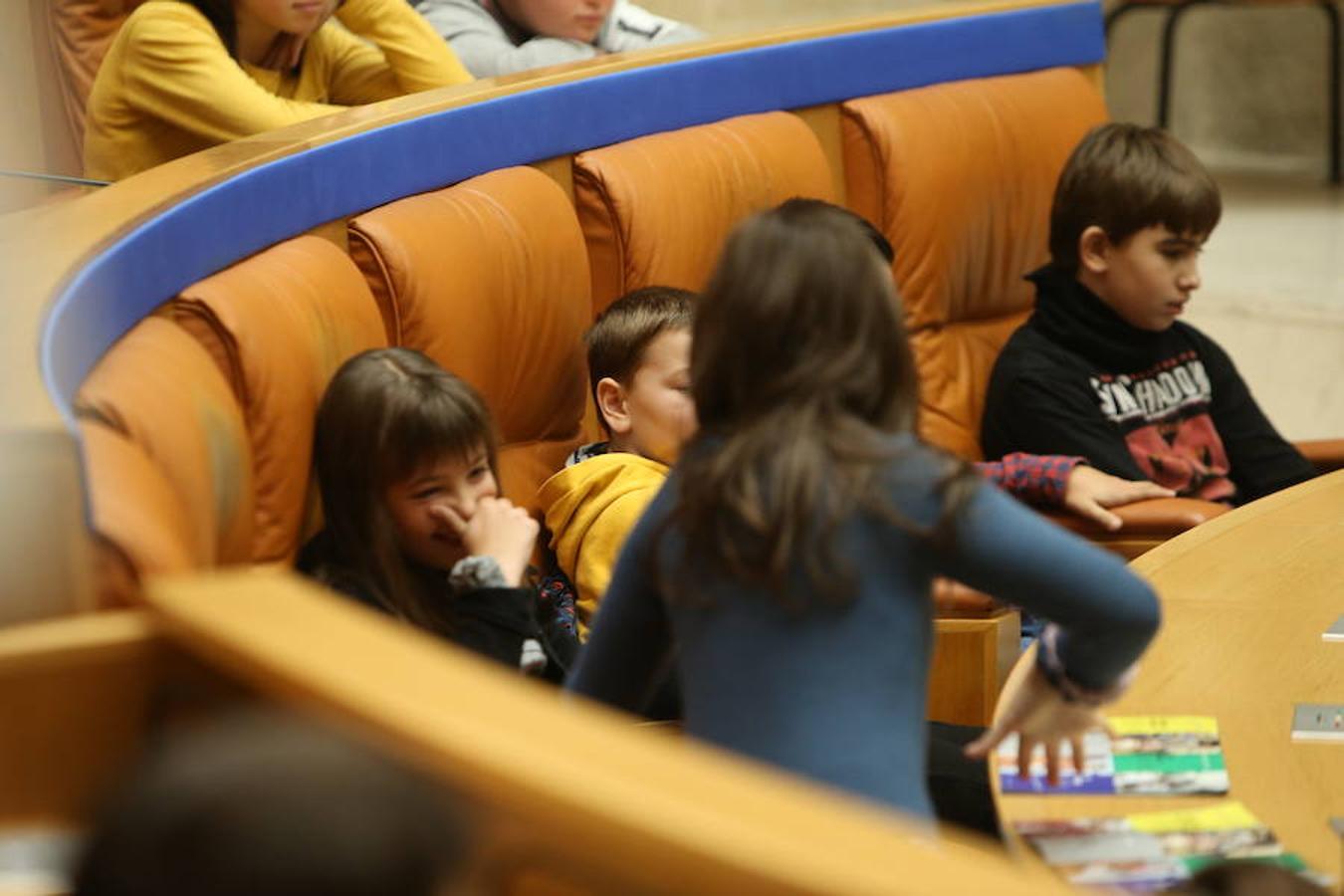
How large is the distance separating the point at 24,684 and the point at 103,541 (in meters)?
0.30

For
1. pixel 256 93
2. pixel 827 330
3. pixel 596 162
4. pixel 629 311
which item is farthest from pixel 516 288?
pixel 827 330

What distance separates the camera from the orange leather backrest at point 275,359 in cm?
219

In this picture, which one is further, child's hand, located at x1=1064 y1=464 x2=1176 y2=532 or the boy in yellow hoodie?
child's hand, located at x1=1064 y1=464 x2=1176 y2=532

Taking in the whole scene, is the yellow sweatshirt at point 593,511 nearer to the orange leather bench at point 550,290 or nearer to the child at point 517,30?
the orange leather bench at point 550,290

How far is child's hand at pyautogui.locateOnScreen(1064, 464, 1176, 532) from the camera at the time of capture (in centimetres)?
310

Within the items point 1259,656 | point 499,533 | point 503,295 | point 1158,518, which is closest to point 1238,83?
point 1158,518

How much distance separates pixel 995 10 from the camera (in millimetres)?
4266

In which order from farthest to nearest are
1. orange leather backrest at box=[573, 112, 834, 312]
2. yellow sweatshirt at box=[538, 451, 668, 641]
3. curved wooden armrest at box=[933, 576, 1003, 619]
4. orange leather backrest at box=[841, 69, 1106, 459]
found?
orange leather backrest at box=[841, 69, 1106, 459] < orange leather backrest at box=[573, 112, 834, 312] < curved wooden armrest at box=[933, 576, 1003, 619] < yellow sweatshirt at box=[538, 451, 668, 641]

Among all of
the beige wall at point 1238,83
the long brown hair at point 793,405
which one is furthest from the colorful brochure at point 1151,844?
the beige wall at point 1238,83

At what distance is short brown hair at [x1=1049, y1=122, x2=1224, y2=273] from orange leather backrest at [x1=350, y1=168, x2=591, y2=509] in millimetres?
1019

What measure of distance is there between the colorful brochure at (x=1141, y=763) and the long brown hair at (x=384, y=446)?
683 mm

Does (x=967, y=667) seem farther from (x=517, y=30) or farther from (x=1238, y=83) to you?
(x=1238, y=83)

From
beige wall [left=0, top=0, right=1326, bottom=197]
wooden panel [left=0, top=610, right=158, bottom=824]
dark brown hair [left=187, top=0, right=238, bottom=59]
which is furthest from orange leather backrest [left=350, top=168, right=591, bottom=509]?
beige wall [left=0, top=0, right=1326, bottom=197]

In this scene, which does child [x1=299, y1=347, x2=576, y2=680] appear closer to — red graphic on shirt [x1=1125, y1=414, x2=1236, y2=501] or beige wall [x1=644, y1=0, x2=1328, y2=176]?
red graphic on shirt [x1=1125, y1=414, x2=1236, y2=501]
